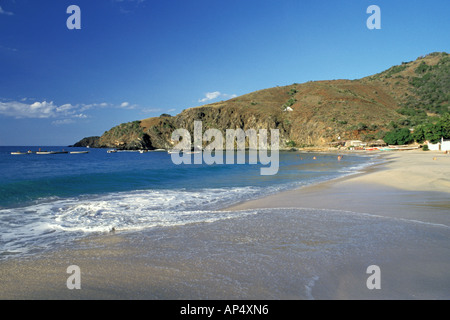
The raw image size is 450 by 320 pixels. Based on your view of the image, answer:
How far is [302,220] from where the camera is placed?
7.19 metres

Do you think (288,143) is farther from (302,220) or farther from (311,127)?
(302,220)

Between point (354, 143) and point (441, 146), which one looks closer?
point (441, 146)

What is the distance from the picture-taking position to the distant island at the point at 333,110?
78.9m

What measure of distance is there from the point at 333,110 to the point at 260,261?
297 feet

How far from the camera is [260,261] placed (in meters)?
4.48

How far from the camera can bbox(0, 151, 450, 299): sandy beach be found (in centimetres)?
355

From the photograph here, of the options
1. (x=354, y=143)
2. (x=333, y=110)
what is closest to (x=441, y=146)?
(x=354, y=143)

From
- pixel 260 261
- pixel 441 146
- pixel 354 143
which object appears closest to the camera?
pixel 260 261

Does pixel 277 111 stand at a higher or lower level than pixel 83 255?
higher

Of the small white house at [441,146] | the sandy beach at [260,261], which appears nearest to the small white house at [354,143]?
the small white house at [441,146]

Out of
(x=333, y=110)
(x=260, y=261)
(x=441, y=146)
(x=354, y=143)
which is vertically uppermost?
(x=333, y=110)

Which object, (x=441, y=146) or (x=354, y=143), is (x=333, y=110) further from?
(x=441, y=146)

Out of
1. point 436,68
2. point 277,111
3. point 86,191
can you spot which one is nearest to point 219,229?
point 86,191

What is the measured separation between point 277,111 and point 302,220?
94.4m
